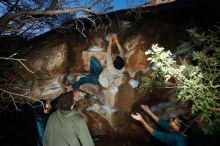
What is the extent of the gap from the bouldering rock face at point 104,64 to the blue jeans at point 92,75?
17cm

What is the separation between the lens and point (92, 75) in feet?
29.3

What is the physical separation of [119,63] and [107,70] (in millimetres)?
A: 473

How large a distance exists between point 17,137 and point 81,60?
350cm

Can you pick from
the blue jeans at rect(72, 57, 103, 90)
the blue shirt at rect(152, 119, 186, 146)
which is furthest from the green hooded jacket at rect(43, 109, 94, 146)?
the blue jeans at rect(72, 57, 103, 90)

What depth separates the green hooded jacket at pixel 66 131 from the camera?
4.25 meters

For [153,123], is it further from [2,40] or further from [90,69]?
[2,40]

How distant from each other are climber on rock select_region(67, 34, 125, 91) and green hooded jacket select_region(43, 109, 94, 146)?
4382 mm

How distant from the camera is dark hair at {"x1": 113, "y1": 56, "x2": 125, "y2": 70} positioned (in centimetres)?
862

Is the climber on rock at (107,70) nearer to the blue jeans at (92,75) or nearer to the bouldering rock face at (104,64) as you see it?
the blue jeans at (92,75)

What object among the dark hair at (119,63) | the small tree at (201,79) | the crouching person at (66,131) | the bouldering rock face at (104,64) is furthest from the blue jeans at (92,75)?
the crouching person at (66,131)

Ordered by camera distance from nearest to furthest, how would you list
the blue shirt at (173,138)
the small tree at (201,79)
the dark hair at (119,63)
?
1. the small tree at (201,79)
2. the blue shirt at (173,138)
3. the dark hair at (119,63)

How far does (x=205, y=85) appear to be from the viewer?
5.04 metres

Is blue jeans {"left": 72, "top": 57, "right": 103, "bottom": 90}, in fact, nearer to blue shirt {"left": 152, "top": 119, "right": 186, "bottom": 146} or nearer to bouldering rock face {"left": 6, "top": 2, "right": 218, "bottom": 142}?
bouldering rock face {"left": 6, "top": 2, "right": 218, "bottom": 142}

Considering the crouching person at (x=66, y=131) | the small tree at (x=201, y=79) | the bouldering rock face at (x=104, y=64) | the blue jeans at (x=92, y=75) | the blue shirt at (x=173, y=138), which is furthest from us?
the blue jeans at (x=92, y=75)
